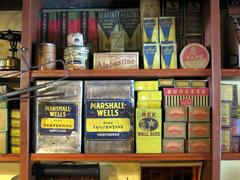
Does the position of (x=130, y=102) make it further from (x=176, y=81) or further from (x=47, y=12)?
(x=47, y=12)

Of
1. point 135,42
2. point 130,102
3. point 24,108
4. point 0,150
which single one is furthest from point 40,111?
point 135,42

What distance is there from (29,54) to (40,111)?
0.21 metres

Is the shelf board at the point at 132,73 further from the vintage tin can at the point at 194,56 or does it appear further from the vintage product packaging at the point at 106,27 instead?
the vintage product packaging at the point at 106,27

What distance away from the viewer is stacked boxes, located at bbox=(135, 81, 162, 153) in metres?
1.16

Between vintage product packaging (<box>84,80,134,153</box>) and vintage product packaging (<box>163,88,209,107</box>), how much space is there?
0.44ft

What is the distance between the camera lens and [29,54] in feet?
3.85

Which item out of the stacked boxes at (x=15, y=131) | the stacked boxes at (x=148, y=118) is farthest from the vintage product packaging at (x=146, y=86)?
the stacked boxes at (x=15, y=131)

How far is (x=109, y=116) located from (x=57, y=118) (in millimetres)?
192

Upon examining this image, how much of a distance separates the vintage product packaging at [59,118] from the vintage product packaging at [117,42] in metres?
0.20

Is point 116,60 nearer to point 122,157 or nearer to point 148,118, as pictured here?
point 148,118

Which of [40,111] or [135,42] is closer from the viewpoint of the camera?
[40,111]

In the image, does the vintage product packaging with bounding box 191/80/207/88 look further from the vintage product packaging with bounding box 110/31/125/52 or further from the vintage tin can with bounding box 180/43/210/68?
the vintage product packaging with bounding box 110/31/125/52

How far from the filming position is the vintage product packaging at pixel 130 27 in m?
1.30

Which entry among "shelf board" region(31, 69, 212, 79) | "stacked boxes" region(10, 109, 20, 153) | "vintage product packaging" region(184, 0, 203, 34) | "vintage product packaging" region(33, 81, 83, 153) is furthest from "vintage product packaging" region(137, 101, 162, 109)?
"stacked boxes" region(10, 109, 20, 153)
